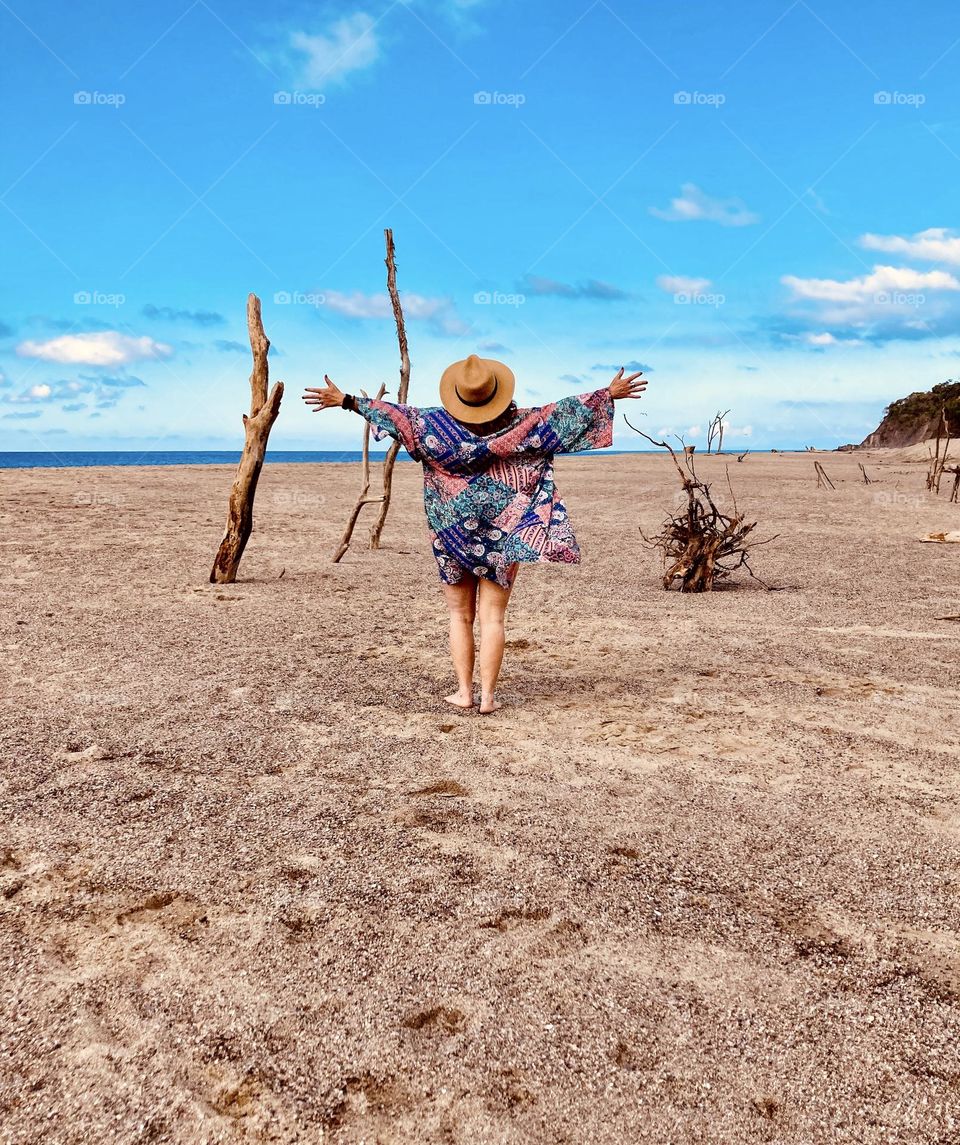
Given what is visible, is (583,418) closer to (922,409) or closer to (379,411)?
(379,411)

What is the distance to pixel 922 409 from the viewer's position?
5638 cm

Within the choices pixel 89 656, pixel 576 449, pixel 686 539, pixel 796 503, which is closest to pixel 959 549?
pixel 686 539

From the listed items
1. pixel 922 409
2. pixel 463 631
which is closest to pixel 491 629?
pixel 463 631

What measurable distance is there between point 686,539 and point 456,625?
183 inches

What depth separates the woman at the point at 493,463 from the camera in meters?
4.47

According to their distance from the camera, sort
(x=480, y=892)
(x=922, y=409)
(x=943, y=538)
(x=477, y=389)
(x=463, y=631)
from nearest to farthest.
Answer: (x=480, y=892)
(x=477, y=389)
(x=463, y=631)
(x=943, y=538)
(x=922, y=409)

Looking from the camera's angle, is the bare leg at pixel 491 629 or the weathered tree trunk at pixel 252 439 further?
the weathered tree trunk at pixel 252 439

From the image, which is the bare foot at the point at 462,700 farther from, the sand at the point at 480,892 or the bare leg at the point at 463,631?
the sand at the point at 480,892

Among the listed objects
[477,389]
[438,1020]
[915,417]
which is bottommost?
A: [438,1020]

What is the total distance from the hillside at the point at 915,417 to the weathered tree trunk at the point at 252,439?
49.5 m

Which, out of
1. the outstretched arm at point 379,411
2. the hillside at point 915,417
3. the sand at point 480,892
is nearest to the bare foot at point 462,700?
the sand at point 480,892

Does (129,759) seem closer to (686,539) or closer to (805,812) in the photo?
(805,812)

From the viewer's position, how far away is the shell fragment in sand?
11.8 metres

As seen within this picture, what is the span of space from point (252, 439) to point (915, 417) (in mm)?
58930
